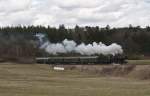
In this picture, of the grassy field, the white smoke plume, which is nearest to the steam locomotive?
the white smoke plume

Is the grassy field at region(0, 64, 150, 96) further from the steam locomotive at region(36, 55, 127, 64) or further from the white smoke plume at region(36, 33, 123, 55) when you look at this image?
the white smoke plume at region(36, 33, 123, 55)

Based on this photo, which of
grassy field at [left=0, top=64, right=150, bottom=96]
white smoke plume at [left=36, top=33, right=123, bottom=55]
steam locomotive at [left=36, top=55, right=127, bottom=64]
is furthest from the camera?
white smoke plume at [left=36, top=33, right=123, bottom=55]

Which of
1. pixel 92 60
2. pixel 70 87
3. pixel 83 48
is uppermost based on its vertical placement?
pixel 83 48

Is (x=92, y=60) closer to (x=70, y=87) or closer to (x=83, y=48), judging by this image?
(x=83, y=48)

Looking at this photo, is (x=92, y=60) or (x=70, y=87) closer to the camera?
(x=70, y=87)

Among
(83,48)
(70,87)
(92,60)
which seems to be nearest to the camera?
(70,87)

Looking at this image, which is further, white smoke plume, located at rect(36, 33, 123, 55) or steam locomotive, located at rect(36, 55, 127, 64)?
white smoke plume, located at rect(36, 33, 123, 55)

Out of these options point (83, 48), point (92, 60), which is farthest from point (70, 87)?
point (83, 48)

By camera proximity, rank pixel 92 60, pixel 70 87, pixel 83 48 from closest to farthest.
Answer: pixel 70 87
pixel 92 60
pixel 83 48

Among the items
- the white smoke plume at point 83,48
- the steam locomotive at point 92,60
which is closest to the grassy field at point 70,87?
Answer: the steam locomotive at point 92,60

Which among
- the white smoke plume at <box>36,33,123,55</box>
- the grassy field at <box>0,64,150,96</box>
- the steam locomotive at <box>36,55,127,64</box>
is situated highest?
the white smoke plume at <box>36,33,123,55</box>

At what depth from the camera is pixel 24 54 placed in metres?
152

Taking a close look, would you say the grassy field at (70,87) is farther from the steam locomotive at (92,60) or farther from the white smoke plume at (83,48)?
the white smoke plume at (83,48)

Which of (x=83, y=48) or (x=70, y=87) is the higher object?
(x=83, y=48)
